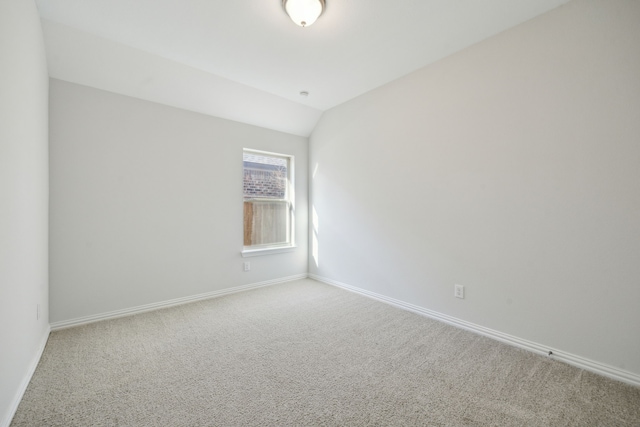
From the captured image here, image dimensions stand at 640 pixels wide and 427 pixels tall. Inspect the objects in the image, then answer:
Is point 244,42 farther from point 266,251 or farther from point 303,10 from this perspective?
point 266,251

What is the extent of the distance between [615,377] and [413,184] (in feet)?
6.63

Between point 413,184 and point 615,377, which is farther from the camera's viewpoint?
point 413,184

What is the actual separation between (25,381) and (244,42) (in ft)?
9.47

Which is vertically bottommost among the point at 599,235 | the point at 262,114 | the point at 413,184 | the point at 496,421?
the point at 496,421

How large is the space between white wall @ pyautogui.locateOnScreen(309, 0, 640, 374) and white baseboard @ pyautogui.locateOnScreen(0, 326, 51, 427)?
2995 millimetres

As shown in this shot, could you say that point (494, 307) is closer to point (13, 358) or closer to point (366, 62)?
point (366, 62)

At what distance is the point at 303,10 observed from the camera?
1903mm

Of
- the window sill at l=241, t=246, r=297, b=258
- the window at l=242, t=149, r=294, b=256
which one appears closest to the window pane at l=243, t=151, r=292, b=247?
the window at l=242, t=149, r=294, b=256

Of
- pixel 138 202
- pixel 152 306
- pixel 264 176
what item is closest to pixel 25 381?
pixel 152 306

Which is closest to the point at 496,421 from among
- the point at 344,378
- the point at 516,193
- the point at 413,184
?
the point at 344,378

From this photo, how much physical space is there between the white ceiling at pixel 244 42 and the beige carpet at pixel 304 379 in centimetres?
246

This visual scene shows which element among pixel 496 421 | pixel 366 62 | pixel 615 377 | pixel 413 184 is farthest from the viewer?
pixel 413 184

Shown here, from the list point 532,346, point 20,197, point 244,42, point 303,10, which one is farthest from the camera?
point 244,42

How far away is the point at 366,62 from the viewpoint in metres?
2.71
